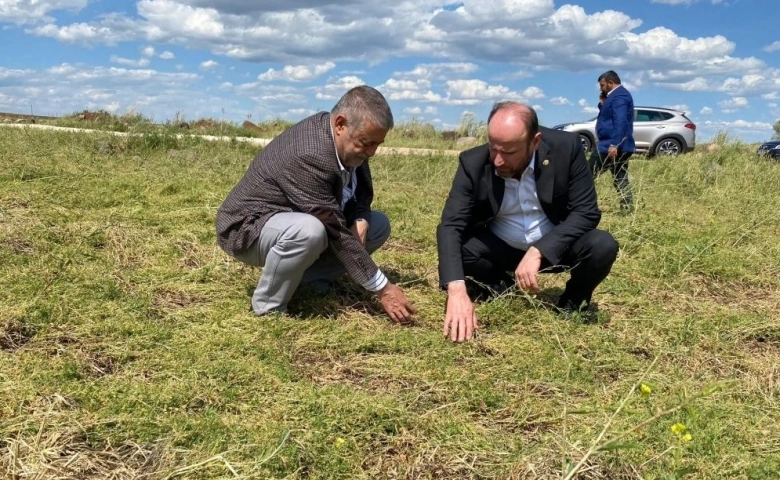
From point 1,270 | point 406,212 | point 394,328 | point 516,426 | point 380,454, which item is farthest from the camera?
point 406,212

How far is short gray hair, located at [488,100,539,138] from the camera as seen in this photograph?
299 cm

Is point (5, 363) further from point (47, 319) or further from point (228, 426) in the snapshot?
point (228, 426)

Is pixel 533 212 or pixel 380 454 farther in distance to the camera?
pixel 533 212

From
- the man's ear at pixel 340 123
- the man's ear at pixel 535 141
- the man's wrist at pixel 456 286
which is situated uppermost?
the man's ear at pixel 340 123

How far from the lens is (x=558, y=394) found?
8.27ft

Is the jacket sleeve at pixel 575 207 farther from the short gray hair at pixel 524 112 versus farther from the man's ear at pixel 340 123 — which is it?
the man's ear at pixel 340 123

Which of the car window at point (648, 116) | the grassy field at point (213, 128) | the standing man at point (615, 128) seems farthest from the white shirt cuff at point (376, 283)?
the car window at point (648, 116)

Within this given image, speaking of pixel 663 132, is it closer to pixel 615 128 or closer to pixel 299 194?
pixel 615 128

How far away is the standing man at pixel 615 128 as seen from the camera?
6.89m

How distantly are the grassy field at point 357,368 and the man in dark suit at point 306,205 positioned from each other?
23 cm

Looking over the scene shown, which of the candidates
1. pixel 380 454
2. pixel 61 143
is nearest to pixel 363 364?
pixel 380 454

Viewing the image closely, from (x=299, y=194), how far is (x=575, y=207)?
1398 mm

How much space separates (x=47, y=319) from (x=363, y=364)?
1398 mm

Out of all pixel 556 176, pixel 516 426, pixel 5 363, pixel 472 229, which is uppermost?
pixel 556 176
